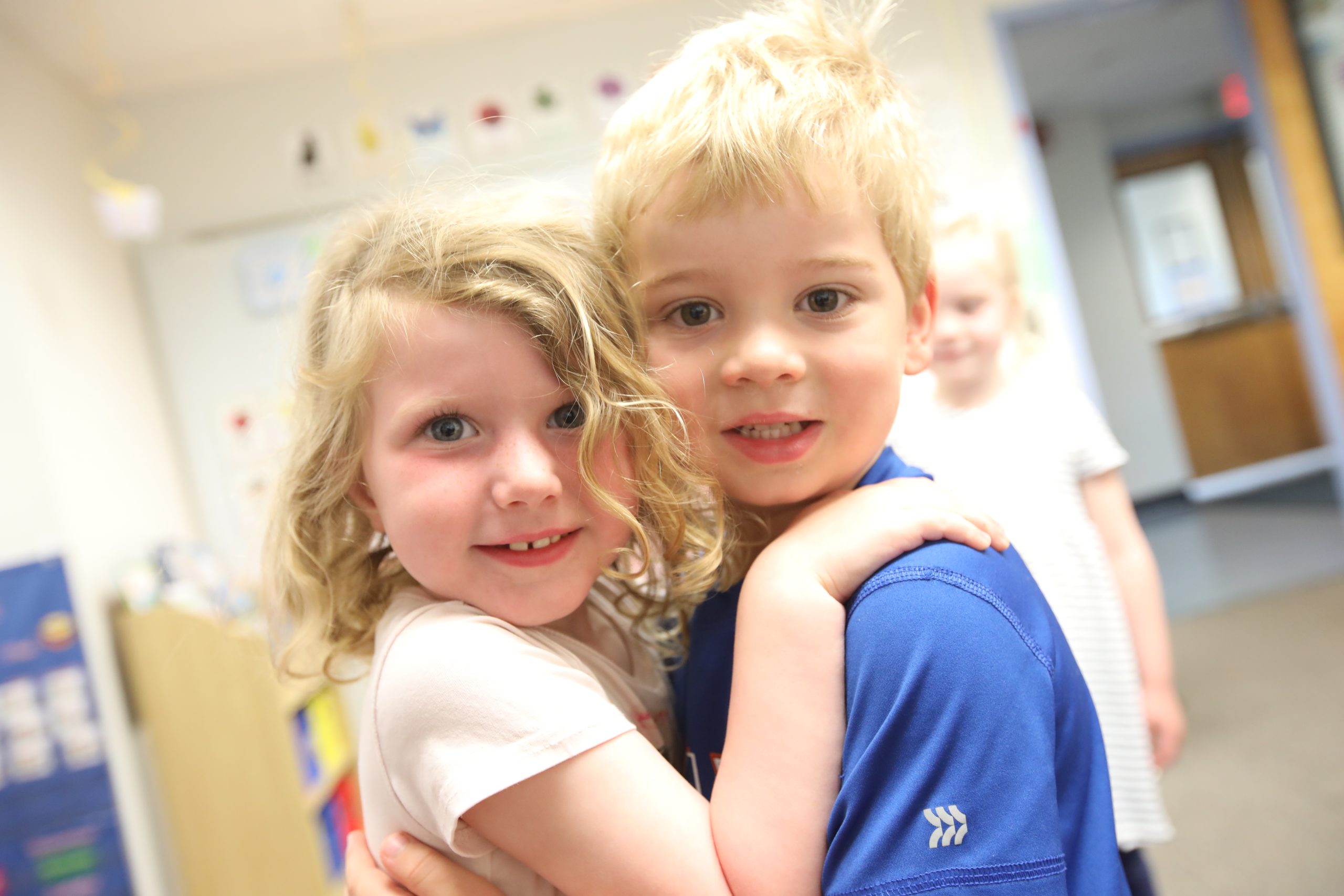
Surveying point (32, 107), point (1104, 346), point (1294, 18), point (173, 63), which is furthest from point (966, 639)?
point (1104, 346)

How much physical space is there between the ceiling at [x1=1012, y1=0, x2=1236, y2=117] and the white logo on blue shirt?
15.7ft

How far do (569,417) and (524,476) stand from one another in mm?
81

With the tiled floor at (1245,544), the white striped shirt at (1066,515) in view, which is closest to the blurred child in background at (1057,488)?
the white striped shirt at (1066,515)

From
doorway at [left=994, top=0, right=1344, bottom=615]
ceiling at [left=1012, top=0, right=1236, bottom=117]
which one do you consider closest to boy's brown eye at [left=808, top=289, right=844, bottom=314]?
ceiling at [left=1012, top=0, right=1236, bottom=117]

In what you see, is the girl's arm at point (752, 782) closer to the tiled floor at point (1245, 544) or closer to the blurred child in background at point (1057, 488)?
the blurred child in background at point (1057, 488)

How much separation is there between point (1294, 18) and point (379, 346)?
4.43 m

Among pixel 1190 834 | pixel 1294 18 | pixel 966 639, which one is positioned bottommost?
pixel 1190 834

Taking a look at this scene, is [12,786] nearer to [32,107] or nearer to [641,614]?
[32,107]

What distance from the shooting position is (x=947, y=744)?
0.56m

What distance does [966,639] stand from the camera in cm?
58

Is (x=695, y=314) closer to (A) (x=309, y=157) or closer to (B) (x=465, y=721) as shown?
(B) (x=465, y=721)

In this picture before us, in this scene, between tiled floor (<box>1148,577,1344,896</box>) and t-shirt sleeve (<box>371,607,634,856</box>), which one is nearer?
t-shirt sleeve (<box>371,607,634,856</box>)

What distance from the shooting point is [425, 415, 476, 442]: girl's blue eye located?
0.69m

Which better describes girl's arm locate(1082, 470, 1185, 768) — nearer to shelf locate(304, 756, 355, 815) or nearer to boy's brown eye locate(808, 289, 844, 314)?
boy's brown eye locate(808, 289, 844, 314)
